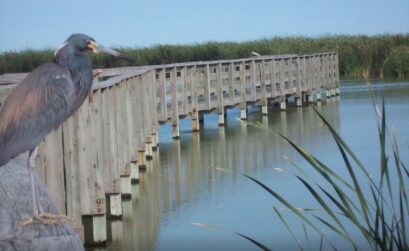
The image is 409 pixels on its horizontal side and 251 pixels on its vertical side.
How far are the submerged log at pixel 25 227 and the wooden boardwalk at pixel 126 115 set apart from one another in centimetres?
197

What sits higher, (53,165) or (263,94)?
(53,165)

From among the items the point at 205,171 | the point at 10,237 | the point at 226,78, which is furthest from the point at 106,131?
the point at 226,78

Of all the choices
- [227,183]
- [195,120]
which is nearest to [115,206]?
[227,183]

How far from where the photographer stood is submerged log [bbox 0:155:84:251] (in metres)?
2.62

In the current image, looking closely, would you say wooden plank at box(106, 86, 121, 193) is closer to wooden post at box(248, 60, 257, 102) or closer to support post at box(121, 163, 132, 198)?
support post at box(121, 163, 132, 198)

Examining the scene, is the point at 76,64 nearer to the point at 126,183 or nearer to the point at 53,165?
the point at 53,165

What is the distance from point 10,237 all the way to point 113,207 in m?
6.10

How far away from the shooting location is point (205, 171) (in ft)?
39.2

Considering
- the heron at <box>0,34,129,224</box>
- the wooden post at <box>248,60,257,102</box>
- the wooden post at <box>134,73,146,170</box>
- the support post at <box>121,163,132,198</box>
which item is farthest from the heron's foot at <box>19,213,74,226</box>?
the wooden post at <box>248,60,257,102</box>

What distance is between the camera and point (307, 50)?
4200cm

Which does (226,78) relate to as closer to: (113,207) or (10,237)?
(113,207)

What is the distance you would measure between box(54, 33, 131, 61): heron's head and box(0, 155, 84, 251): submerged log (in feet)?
2.86

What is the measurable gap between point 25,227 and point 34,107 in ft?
3.32

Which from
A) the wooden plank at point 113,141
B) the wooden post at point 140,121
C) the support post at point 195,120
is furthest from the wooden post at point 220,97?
the wooden plank at point 113,141
